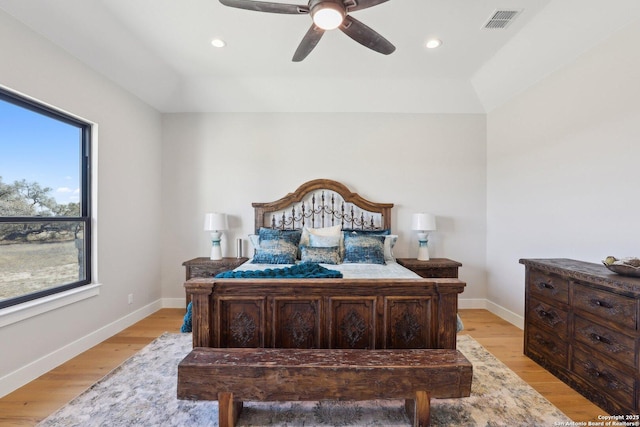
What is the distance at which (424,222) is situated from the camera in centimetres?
370

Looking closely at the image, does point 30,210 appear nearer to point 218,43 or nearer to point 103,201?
point 103,201

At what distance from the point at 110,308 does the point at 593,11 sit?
5.25 metres

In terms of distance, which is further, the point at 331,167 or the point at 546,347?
the point at 331,167

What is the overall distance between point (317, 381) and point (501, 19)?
10.8ft

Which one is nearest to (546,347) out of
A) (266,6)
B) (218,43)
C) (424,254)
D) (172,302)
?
(424,254)

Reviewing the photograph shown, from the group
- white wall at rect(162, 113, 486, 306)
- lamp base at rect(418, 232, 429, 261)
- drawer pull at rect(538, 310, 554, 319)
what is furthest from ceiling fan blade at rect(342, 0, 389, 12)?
lamp base at rect(418, 232, 429, 261)

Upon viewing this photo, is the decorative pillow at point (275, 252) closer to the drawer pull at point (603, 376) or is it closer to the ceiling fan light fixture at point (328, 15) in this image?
the ceiling fan light fixture at point (328, 15)

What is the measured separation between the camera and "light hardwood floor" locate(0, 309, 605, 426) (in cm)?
187

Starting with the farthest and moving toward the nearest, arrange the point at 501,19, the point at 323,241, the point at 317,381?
the point at 323,241
the point at 501,19
the point at 317,381

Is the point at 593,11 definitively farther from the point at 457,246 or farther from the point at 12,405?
the point at 12,405

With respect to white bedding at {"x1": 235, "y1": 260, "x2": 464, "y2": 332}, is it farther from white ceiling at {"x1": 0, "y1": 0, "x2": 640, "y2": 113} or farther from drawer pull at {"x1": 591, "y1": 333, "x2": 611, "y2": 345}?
white ceiling at {"x1": 0, "y1": 0, "x2": 640, "y2": 113}

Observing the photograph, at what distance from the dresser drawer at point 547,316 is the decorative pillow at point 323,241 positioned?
2.02 meters

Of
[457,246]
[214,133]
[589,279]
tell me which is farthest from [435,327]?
[214,133]

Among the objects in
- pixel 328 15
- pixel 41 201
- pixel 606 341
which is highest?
pixel 328 15
